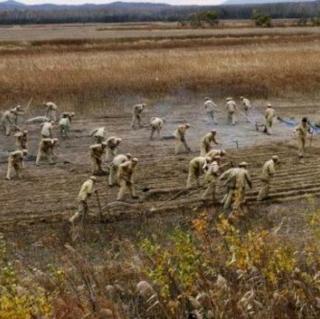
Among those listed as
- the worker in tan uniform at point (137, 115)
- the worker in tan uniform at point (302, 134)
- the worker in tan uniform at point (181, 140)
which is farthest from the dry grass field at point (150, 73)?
the worker in tan uniform at point (302, 134)

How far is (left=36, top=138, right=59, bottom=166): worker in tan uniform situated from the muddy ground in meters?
0.29

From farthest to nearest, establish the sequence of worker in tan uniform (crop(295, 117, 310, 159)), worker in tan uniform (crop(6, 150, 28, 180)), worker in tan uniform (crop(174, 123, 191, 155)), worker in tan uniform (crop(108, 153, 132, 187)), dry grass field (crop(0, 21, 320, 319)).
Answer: worker in tan uniform (crop(174, 123, 191, 155))
worker in tan uniform (crop(295, 117, 310, 159))
worker in tan uniform (crop(6, 150, 28, 180))
worker in tan uniform (crop(108, 153, 132, 187))
dry grass field (crop(0, 21, 320, 319))

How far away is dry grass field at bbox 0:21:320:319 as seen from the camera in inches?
364

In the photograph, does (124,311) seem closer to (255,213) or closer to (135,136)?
(255,213)

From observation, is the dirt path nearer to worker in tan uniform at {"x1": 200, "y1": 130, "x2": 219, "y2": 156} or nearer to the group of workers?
the group of workers

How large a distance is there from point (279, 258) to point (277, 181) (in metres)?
9.82

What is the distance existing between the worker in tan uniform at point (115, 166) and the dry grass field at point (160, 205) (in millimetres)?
250

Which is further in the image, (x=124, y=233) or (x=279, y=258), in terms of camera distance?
(x=124, y=233)

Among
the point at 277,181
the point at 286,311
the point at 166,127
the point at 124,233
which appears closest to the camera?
the point at 286,311

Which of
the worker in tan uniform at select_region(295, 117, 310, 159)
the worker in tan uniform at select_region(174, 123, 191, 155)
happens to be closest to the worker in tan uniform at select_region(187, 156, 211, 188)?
the worker in tan uniform at select_region(174, 123, 191, 155)

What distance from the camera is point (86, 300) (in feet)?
30.6

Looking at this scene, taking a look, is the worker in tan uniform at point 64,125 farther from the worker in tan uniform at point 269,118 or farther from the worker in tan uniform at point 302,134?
the worker in tan uniform at point 302,134

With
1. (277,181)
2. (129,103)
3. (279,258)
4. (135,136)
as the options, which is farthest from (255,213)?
(129,103)

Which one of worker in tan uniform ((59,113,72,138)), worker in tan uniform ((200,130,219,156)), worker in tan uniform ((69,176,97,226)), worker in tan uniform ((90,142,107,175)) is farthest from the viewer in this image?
worker in tan uniform ((59,113,72,138))
